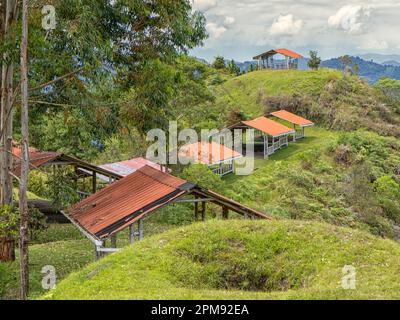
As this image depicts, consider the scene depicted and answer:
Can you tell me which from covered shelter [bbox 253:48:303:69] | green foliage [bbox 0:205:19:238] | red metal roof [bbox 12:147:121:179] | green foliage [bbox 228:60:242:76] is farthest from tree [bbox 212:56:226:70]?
green foliage [bbox 0:205:19:238]

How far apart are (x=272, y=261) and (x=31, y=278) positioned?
7.60m

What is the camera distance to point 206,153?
1340 inches

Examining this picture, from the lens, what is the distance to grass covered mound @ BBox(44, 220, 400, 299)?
343 inches

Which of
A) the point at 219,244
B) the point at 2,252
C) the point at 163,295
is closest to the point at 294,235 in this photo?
the point at 219,244

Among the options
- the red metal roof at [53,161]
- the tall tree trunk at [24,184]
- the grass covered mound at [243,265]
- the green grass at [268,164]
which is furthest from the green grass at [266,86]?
the grass covered mound at [243,265]

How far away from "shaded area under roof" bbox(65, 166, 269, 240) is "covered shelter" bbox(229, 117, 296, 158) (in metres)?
26.3

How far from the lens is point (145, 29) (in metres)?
18.7

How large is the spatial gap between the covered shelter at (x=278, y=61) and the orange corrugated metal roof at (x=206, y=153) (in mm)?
36143

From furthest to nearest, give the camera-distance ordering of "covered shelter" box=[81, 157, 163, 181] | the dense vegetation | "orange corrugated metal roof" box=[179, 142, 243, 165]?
1. "orange corrugated metal roof" box=[179, 142, 243, 165]
2. "covered shelter" box=[81, 157, 163, 181]
3. the dense vegetation

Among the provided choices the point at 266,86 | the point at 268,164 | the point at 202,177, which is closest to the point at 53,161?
the point at 202,177

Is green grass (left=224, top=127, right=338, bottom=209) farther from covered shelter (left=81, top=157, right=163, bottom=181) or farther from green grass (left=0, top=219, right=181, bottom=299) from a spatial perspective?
green grass (left=0, top=219, right=181, bottom=299)

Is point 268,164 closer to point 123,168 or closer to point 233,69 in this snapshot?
point 123,168

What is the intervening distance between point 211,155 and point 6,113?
19694mm
